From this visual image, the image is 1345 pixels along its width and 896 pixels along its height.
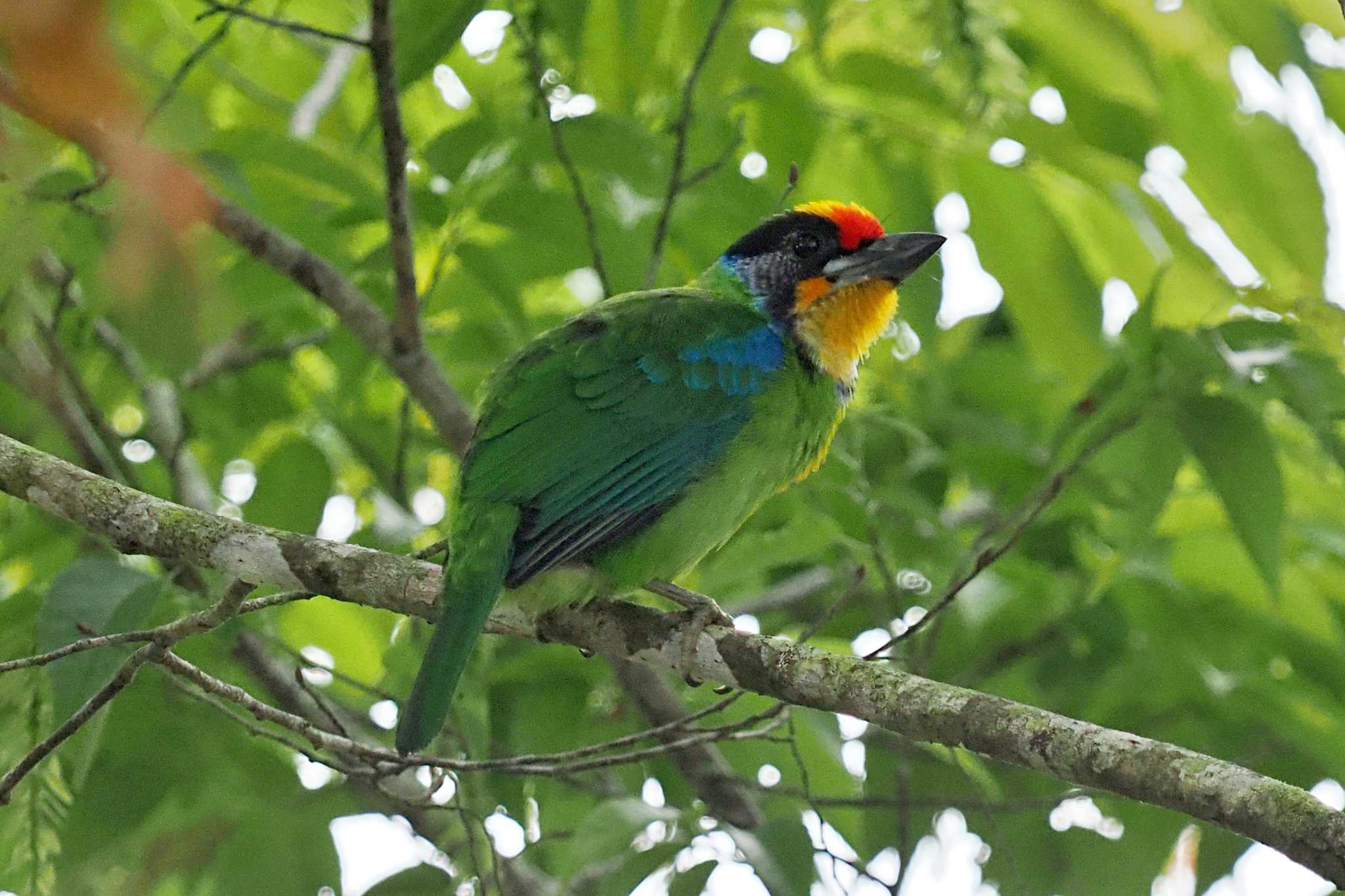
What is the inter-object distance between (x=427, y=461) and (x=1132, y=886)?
2.80 m

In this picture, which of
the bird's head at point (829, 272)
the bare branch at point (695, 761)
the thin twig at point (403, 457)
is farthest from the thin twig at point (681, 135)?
the bare branch at point (695, 761)

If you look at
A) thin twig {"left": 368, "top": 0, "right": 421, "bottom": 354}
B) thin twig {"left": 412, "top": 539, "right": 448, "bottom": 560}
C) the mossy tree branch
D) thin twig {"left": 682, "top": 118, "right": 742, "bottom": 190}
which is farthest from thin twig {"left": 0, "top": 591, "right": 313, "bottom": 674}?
thin twig {"left": 682, "top": 118, "right": 742, "bottom": 190}

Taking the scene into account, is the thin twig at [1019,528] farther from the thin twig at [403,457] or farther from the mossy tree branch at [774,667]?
the thin twig at [403,457]

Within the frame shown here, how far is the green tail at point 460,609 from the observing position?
279 centimetres

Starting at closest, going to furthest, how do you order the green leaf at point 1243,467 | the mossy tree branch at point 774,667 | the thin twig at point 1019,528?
the mossy tree branch at point 774,667 → the thin twig at point 1019,528 → the green leaf at point 1243,467

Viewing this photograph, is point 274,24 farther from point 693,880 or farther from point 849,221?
point 693,880

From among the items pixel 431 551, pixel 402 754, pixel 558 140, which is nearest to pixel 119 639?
pixel 402 754

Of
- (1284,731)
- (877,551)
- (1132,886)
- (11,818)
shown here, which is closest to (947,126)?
(877,551)

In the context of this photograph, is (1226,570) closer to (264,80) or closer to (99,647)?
(99,647)

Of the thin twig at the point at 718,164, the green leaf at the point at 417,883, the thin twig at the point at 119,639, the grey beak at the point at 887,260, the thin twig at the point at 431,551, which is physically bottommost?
the green leaf at the point at 417,883

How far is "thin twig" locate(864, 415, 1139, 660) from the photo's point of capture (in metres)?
2.73

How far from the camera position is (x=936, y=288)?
3.90 meters

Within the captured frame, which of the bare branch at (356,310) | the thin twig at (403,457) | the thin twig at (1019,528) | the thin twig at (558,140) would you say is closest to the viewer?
the thin twig at (1019,528)

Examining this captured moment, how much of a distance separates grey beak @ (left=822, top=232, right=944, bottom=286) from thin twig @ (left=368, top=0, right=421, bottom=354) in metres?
1.13
